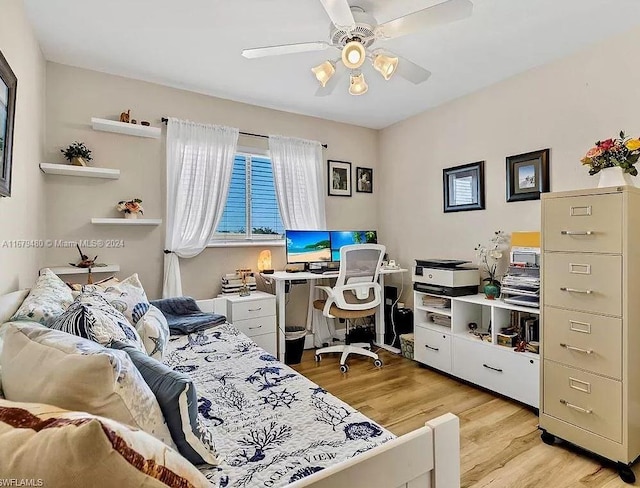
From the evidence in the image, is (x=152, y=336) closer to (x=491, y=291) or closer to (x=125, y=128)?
(x=125, y=128)

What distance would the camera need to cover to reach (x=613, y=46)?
240 centimetres

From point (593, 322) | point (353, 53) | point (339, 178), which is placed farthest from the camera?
point (339, 178)

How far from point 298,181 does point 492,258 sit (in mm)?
2061

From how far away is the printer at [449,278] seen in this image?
3012 mm

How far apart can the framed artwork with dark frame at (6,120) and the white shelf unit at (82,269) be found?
42.5 inches

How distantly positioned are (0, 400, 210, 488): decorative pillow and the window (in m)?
2.98

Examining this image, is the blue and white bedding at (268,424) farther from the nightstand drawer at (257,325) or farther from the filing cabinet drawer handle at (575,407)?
the filing cabinet drawer handle at (575,407)

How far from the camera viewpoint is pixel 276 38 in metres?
2.41

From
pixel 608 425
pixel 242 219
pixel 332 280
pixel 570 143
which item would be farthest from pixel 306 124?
pixel 608 425

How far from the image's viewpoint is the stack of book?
3393 millimetres

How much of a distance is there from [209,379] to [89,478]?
1146 millimetres

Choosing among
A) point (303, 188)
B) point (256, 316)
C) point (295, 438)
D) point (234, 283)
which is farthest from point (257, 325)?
point (295, 438)

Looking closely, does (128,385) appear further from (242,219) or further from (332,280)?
(332,280)

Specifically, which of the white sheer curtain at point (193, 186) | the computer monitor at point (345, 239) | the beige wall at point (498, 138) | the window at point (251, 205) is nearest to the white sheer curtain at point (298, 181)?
the window at point (251, 205)
